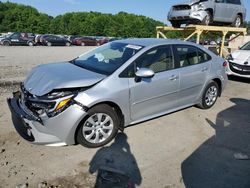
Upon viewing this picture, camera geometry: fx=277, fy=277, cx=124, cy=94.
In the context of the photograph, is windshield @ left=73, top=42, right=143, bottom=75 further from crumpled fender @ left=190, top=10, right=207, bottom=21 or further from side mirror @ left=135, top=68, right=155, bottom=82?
crumpled fender @ left=190, top=10, right=207, bottom=21

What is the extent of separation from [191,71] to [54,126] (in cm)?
294

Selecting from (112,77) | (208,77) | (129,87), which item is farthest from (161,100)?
(208,77)

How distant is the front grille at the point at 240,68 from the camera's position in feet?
29.8

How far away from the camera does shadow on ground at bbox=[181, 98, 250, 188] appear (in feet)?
11.5

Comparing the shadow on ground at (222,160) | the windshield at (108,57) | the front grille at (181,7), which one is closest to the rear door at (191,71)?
the shadow on ground at (222,160)

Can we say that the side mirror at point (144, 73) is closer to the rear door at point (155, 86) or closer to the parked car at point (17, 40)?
the rear door at point (155, 86)

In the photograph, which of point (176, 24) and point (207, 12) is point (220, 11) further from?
point (176, 24)

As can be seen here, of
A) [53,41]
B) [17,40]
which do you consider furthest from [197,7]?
[53,41]

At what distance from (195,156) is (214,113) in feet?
7.25

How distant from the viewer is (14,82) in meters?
8.03

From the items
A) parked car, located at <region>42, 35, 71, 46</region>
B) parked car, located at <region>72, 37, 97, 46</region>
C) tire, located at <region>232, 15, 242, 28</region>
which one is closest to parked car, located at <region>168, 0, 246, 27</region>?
tire, located at <region>232, 15, 242, 28</region>

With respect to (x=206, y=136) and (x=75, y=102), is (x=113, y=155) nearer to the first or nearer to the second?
(x=75, y=102)

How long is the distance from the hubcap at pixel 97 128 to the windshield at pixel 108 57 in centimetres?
72

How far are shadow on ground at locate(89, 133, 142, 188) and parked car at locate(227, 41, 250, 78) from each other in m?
6.31
